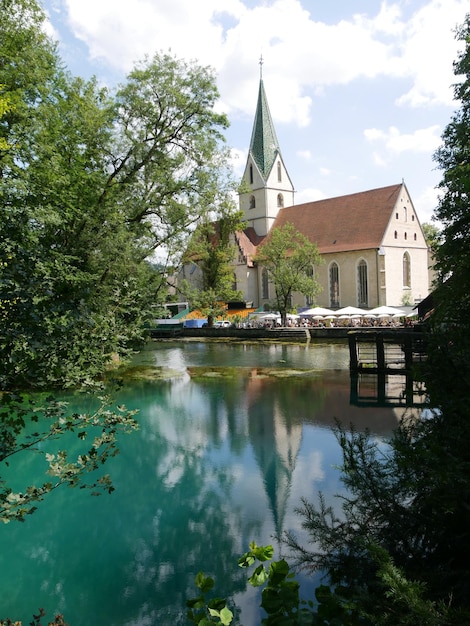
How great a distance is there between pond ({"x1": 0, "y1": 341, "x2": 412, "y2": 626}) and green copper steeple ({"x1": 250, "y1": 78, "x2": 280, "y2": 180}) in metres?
47.0

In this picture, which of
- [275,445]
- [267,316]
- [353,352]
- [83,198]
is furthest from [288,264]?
[275,445]

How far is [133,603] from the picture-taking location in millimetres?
5809

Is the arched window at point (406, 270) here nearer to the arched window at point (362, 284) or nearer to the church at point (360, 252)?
the church at point (360, 252)

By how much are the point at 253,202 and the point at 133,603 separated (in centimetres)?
5730

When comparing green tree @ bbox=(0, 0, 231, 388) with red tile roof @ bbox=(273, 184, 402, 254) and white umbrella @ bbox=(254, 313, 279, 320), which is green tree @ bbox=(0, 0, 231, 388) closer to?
white umbrella @ bbox=(254, 313, 279, 320)

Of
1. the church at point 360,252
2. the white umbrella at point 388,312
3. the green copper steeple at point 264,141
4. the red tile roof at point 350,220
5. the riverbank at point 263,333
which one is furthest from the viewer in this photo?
the green copper steeple at point 264,141

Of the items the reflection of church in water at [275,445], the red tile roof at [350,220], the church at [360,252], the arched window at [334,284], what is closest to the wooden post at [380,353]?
the reflection of church in water at [275,445]

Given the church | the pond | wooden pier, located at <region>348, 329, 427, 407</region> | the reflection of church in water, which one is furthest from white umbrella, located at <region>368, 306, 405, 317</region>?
the reflection of church in water

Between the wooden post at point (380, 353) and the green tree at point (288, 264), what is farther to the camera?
the green tree at point (288, 264)

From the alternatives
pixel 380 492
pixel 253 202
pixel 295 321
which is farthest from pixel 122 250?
pixel 253 202

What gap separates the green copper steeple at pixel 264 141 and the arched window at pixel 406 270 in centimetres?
1911

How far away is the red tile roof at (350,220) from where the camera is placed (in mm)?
47609

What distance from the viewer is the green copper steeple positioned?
5959cm

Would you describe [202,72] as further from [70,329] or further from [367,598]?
[367,598]
